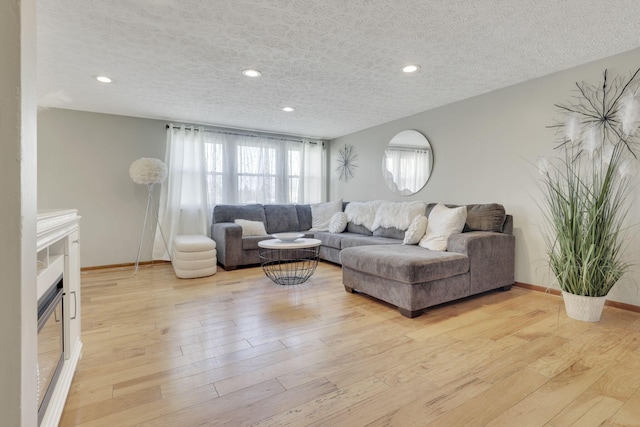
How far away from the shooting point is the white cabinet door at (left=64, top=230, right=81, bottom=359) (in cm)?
155

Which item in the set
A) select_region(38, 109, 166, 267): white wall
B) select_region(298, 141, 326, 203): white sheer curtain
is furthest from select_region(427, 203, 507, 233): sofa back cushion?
select_region(38, 109, 166, 267): white wall

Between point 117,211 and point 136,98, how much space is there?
5.58 ft

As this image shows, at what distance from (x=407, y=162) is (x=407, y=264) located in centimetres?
245

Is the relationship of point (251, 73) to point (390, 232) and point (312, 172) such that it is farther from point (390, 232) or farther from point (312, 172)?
point (312, 172)

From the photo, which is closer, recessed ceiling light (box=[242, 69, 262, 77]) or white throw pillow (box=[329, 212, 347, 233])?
recessed ceiling light (box=[242, 69, 262, 77])

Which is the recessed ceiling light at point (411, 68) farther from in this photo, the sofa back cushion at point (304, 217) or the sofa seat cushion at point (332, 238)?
the sofa back cushion at point (304, 217)

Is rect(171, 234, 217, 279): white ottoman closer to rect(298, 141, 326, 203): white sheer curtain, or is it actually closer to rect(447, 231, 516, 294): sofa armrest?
Result: rect(298, 141, 326, 203): white sheer curtain

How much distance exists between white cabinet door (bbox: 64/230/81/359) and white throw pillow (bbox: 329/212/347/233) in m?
3.46

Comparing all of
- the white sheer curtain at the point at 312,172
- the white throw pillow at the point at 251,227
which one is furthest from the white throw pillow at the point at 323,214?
the white throw pillow at the point at 251,227

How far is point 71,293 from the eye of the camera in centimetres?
160

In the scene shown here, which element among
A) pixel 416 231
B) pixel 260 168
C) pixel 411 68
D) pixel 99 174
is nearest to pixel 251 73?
pixel 411 68
